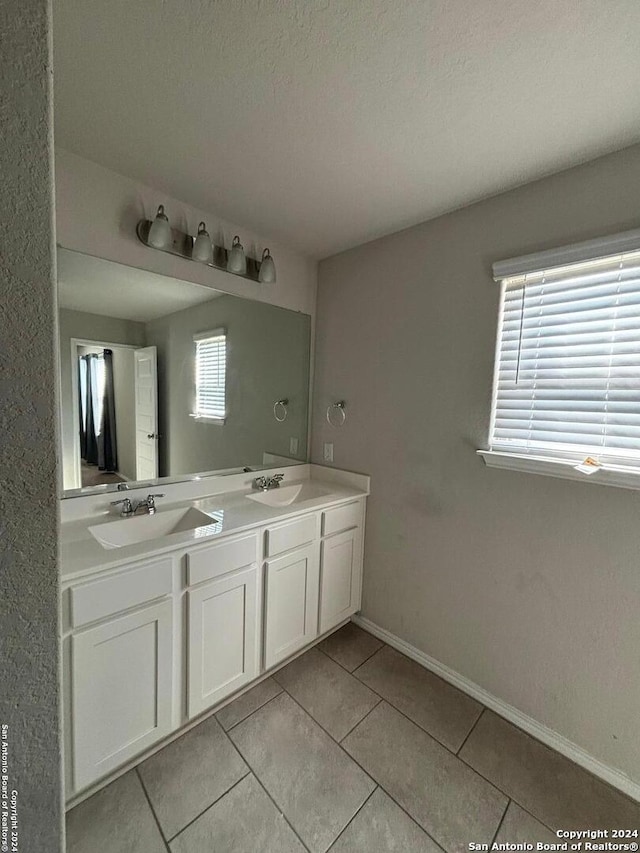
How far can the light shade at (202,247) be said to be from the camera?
68.2 inches

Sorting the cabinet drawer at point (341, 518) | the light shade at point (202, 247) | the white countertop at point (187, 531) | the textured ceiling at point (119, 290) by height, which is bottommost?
the cabinet drawer at point (341, 518)

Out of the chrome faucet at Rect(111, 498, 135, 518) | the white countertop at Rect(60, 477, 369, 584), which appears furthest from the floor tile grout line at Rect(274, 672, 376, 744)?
the chrome faucet at Rect(111, 498, 135, 518)

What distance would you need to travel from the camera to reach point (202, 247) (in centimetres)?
173

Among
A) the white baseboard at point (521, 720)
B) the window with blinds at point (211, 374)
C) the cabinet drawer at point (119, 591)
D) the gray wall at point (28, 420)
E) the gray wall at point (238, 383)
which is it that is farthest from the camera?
the window with blinds at point (211, 374)

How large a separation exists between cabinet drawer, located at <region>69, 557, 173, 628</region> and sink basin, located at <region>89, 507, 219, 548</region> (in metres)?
0.17

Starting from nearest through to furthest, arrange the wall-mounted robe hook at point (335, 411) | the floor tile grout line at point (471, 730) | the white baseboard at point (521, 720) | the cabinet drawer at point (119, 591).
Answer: the cabinet drawer at point (119, 591) < the white baseboard at point (521, 720) < the floor tile grout line at point (471, 730) < the wall-mounted robe hook at point (335, 411)

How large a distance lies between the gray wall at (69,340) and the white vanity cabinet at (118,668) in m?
0.58

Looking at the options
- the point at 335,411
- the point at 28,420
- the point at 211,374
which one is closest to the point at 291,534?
the point at 335,411

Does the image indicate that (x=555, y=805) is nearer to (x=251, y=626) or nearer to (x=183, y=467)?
(x=251, y=626)

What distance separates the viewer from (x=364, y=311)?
7.00 ft

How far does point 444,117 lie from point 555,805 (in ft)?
8.23

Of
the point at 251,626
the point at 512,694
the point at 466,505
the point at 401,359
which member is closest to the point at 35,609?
the point at 251,626

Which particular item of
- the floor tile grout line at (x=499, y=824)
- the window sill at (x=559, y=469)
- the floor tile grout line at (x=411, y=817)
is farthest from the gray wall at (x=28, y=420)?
the window sill at (x=559, y=469)

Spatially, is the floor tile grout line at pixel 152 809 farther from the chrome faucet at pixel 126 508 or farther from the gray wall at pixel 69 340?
the gray wall at pixel 69 340
